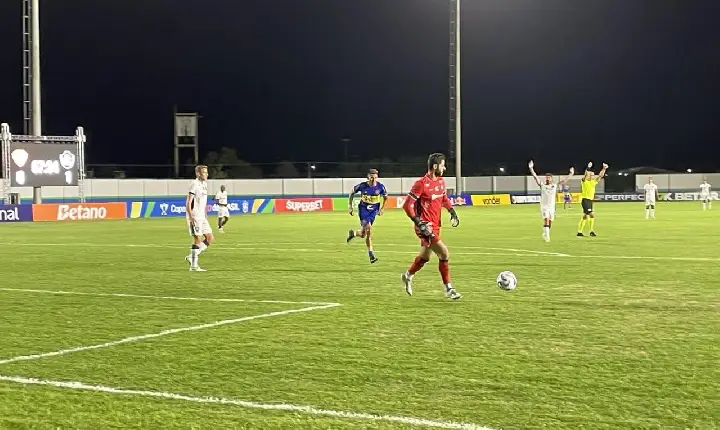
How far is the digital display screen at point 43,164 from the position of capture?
3809cm

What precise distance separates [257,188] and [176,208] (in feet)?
42.5

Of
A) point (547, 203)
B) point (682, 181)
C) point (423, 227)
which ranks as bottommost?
point (423, 227)

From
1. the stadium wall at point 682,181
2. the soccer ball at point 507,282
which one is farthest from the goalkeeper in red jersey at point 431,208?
the stadium wall at point 682,181

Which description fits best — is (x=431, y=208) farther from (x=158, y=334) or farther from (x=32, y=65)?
(x=32, y=65)

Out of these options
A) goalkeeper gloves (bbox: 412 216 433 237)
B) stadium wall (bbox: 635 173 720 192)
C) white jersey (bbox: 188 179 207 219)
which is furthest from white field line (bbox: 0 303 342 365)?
stadium wall (bbox: 635 173 720 192)

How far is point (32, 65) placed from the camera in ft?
123

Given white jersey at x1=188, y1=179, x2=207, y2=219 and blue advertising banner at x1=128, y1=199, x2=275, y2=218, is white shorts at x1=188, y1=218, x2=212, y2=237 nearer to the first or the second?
white jersey at x1=188, y1=179, x2=207, y2=219

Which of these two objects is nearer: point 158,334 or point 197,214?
point 158,334

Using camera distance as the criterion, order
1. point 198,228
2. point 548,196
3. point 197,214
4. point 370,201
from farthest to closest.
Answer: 1. point 548,196
2. point 370,201
3. point 197,214
4. point 198,228

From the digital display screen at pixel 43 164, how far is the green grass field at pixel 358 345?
65.4ft

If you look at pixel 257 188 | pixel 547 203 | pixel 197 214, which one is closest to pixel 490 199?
pixel 257 188

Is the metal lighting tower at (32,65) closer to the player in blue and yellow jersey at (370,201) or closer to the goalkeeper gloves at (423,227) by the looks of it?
the player in blue and yellow jersey at (370,201)

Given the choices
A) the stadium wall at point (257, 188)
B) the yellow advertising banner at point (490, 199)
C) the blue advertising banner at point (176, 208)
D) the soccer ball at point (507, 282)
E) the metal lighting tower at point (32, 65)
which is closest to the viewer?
the soccer ball at point (507, 282)

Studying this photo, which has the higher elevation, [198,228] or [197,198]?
[197,198]
